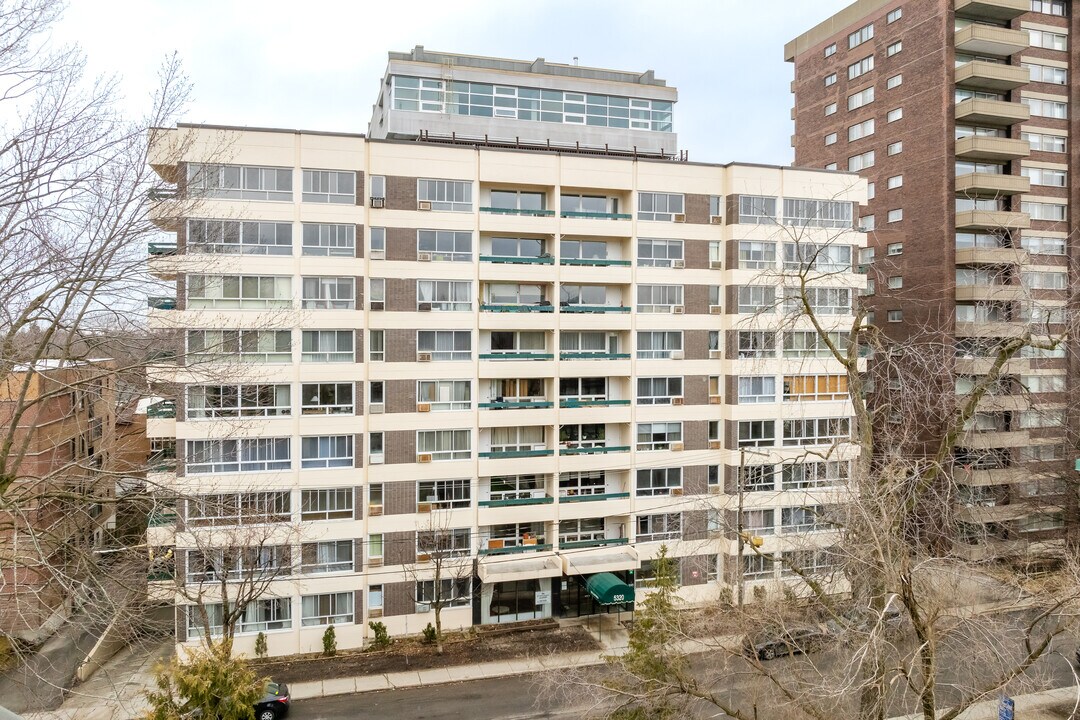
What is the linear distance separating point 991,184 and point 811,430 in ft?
57.3

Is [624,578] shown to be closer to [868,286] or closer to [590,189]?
[590,189]

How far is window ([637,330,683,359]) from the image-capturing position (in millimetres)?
30250

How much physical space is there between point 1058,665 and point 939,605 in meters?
21.4

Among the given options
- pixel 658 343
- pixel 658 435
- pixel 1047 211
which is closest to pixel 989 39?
pixel 1047 211

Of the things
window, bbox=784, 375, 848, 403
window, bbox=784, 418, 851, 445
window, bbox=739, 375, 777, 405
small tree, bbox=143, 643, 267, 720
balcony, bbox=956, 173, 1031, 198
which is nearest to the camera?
small tree, bbox=143, 643, 267, 720

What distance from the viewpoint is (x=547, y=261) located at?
2922cm

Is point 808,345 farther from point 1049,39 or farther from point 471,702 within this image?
point 1049,39

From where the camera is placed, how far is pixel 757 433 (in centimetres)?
3077

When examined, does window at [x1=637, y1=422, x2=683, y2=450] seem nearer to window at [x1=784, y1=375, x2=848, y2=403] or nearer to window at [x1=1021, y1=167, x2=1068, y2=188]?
window at [x1=784, y1=375, x2=848, y2=403]

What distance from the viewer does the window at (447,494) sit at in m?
27.2

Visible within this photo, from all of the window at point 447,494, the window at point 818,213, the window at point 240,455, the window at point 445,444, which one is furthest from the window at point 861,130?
the window at point 240,455

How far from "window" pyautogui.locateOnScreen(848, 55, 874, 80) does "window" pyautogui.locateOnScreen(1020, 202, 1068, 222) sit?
1210 centimetres

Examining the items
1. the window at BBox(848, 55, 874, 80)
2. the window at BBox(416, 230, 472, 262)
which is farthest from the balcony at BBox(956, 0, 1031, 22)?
the window at BBox(416, 230, 472, 262)

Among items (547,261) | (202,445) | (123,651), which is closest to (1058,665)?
(547,261)
